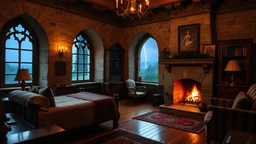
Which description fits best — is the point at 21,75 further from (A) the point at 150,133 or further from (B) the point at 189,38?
(B) the point at 189,38

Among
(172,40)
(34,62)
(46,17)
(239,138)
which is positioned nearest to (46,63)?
(34,62)

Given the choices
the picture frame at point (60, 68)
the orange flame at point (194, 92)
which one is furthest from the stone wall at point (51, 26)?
the orange flame at point (194, 92)

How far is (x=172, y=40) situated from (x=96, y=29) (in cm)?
255

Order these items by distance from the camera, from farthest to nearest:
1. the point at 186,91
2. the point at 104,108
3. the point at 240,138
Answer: the point at 186,91 → the point at 104,108 → the point at 240,138

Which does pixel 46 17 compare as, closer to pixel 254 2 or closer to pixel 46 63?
pixel 46 63

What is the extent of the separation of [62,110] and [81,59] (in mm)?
3347

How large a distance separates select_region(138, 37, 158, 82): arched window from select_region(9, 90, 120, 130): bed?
326cm

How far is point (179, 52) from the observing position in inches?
205

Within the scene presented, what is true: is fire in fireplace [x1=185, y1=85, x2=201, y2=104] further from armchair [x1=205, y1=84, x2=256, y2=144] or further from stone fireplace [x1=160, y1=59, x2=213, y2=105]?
armchair [x1=205, y1=84, x2=256, y2=144]

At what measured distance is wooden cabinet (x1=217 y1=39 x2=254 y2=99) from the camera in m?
4.14

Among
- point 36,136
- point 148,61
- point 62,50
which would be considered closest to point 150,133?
point 36,136

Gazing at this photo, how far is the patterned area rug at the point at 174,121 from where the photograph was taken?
12.1ft

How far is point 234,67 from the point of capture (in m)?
4.11

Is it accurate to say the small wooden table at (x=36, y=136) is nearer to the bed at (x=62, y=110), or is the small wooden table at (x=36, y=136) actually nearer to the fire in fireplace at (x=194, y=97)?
the bed at (x=62, y=110)
